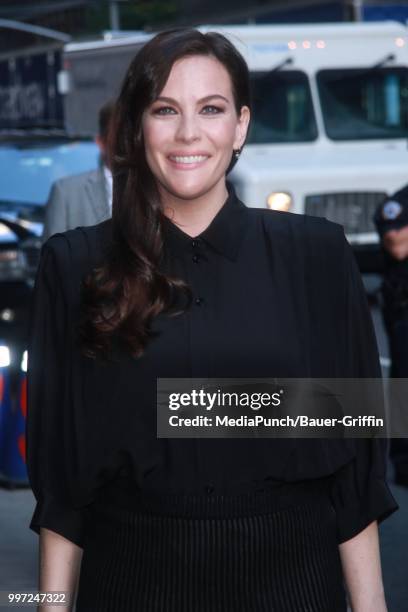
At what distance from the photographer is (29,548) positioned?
656cm

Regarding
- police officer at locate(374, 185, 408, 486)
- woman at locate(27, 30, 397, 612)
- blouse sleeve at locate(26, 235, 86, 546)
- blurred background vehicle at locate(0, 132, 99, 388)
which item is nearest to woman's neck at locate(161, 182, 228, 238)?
woman at locate(27, 30, 397, 612)

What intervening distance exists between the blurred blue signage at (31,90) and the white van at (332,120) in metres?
17.1

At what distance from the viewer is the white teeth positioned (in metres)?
2.68

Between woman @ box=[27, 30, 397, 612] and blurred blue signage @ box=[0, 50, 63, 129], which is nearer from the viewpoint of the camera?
woman @ box=[27, 30, 397, 612]

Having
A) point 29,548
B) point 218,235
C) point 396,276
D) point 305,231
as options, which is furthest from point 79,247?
point 396,276

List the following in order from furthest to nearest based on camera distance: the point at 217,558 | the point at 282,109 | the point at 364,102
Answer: the point at 364,102
the point at 282,109
the point at 217,558

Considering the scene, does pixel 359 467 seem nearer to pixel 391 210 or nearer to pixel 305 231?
pixel 305 231

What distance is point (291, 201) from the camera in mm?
15109

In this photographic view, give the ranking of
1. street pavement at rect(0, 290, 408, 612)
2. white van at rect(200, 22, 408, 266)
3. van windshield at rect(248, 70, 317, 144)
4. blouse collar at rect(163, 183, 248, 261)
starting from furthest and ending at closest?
white van at rect(200, 22, 408, 266), van windshield at rect(248, 70, 317, 144), street pavement at rect(0, 290, 408, 612), blouse collar at rect(163, 183, 248, 261)

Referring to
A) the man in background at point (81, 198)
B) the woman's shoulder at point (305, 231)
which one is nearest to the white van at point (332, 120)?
the man in background at point (81, 198)

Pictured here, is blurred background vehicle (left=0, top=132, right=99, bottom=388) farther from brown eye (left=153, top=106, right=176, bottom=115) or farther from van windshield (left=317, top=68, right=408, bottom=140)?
brown eye (left=153, top=106, right=176, bottom=115)

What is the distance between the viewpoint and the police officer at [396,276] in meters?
7.23

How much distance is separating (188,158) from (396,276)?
4.73 metres

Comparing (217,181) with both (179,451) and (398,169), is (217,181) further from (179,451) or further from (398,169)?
(398,169)
